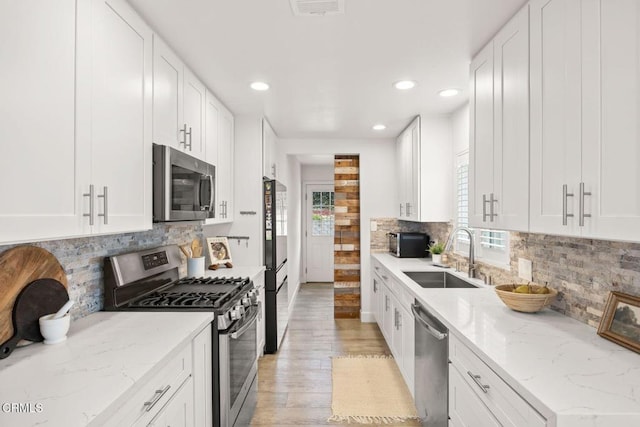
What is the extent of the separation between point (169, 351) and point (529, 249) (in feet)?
6.60

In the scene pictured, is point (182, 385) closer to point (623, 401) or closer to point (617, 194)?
point (623, 401)

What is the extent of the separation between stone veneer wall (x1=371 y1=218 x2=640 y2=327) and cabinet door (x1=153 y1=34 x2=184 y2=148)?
85.1 inches

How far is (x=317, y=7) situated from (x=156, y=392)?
1.70 meters

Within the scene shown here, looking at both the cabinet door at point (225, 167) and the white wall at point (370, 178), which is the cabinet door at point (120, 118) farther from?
the white wall at point (370, 178)

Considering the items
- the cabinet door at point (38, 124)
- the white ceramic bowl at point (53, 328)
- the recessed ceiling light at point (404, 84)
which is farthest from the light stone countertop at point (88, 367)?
the recessed ceiling light at point (404, 84)

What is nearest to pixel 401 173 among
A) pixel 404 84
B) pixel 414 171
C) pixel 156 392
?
pixel 414 171

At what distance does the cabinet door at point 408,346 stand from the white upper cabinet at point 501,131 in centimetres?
93

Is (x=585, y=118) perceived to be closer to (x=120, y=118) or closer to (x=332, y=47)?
(x=332, y=47)

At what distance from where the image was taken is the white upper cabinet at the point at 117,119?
1.41 meters

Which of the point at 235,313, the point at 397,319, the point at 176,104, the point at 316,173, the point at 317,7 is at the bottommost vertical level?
the point at 397,319

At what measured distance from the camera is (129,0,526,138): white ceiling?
1.74 metres

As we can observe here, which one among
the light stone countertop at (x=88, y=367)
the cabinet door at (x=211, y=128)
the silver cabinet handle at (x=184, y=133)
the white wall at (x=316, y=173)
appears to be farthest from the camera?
the white wall at (x=316, y=173)

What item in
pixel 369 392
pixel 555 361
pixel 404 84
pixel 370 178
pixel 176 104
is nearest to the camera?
pixel 555 361

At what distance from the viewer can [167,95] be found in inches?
83.3
